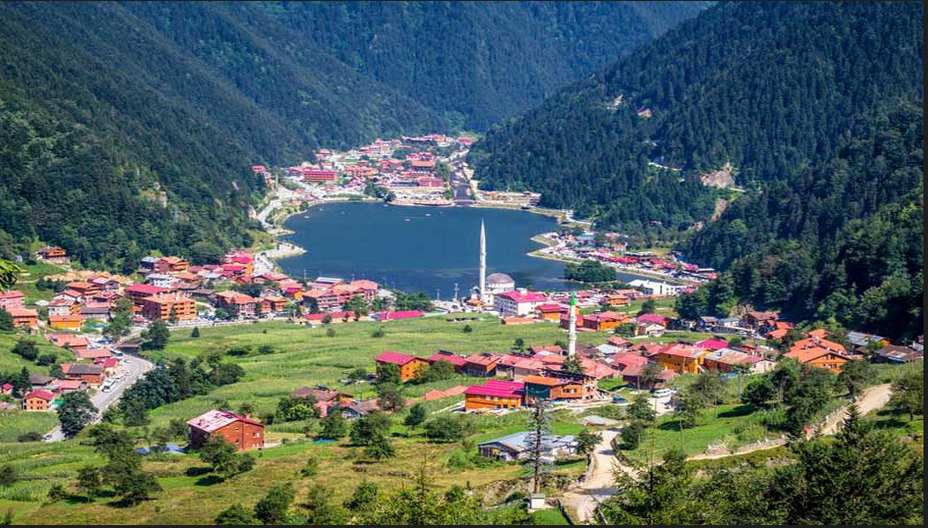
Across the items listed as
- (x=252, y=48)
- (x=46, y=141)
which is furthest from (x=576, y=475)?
(x=252, y=48)

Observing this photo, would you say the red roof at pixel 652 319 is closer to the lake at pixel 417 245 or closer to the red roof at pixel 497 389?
the lake at pixel 417 245

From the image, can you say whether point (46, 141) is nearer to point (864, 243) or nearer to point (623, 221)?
point (623, 221)

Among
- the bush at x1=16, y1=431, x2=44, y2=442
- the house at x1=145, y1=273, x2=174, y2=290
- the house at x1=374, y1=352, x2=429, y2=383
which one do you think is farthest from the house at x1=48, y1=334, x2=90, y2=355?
the house at x1=374, y1=352, x2=429, y2=383

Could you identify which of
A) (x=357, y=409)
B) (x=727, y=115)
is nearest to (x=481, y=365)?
(x=357, y=409)

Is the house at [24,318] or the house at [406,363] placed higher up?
the house at [24,318]

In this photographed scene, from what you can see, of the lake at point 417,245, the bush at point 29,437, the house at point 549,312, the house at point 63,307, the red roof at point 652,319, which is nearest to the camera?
the bush at point 29,437

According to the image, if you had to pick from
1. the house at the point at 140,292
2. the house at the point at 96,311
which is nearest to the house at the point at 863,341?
the house at the point at 96,311

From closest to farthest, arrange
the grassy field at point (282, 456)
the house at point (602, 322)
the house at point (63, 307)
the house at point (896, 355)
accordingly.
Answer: the grassy field at point (282, 456)
the house at point (896, 355)
the house at point (602, 322)
the house at point (63, 307)
